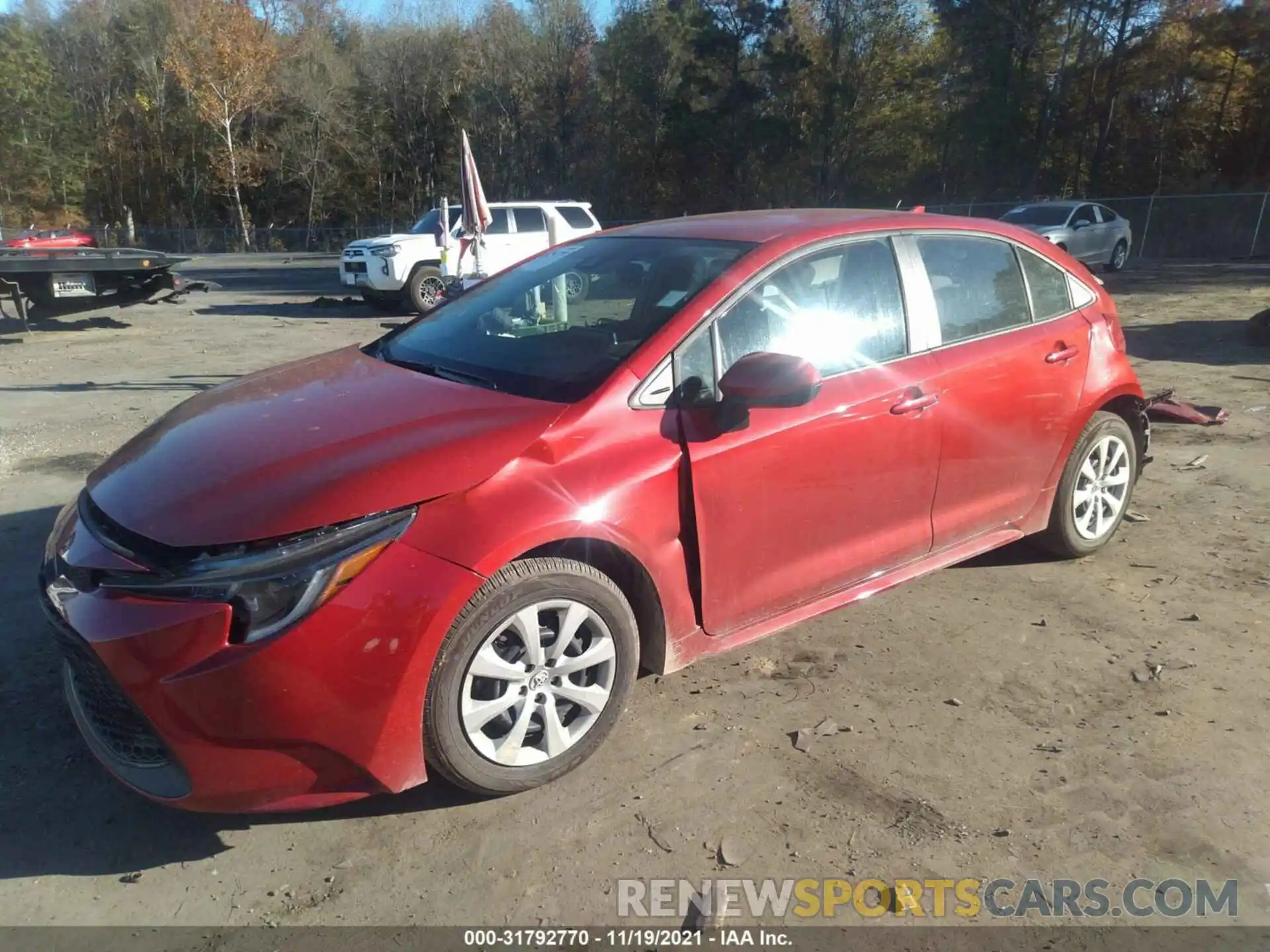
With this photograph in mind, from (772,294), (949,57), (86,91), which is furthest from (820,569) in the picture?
(86,91)

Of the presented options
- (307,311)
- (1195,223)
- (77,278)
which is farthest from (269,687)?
(1195,223)

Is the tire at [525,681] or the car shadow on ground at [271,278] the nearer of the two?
the tire at [525,681]

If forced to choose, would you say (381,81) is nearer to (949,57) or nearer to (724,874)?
(949,57)

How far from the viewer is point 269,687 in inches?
98.9

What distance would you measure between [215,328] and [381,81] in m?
41.3

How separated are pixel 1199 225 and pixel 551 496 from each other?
31278 millimetres

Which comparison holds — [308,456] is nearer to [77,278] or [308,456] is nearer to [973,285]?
[973,285]

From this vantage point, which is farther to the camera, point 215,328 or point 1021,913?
point 215,328

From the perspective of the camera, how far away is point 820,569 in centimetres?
364

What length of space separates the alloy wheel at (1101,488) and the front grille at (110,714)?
4.07 metres

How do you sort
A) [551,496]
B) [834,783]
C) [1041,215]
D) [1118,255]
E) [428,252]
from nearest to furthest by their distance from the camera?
[551,496], [834,783], [428,252], [1041,215], [1118,255]

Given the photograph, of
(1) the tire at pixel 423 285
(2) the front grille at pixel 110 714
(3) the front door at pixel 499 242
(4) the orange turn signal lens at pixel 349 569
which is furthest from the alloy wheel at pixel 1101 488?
(1) the tire at pixel 423 285

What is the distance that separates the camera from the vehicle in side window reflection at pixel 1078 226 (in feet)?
67.5

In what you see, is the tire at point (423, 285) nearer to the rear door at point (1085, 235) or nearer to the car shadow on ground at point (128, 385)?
the car shadow on ground at point (128, 385)
